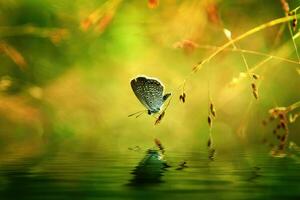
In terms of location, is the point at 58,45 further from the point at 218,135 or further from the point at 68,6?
the point at 218,135

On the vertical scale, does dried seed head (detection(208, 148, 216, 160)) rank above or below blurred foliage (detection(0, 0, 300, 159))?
below

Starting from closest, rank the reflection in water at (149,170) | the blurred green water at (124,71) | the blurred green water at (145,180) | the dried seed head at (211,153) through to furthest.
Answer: the blurred green water at (145,180), the reflection in water at (149,170), the dried seed head at (211,153), the blurred green water at (124,71)

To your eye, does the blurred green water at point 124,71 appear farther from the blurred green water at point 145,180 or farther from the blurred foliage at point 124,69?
the blurred green water at point 145,180

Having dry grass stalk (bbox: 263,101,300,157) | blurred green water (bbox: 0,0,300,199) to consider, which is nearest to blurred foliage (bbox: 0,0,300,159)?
blurred green water (bbox: 0,0,300,199)

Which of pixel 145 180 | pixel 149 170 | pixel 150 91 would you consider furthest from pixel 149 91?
pixel 145 180

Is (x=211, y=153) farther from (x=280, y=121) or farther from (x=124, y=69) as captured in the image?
(x=124, y=69)

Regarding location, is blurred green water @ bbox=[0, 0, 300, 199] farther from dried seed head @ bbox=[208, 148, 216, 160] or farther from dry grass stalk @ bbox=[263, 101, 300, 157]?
dried seed head @ bbox=[208, 148, 216, 160]

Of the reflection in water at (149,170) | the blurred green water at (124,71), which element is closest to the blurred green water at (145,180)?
the reflection in water at (149,170)
